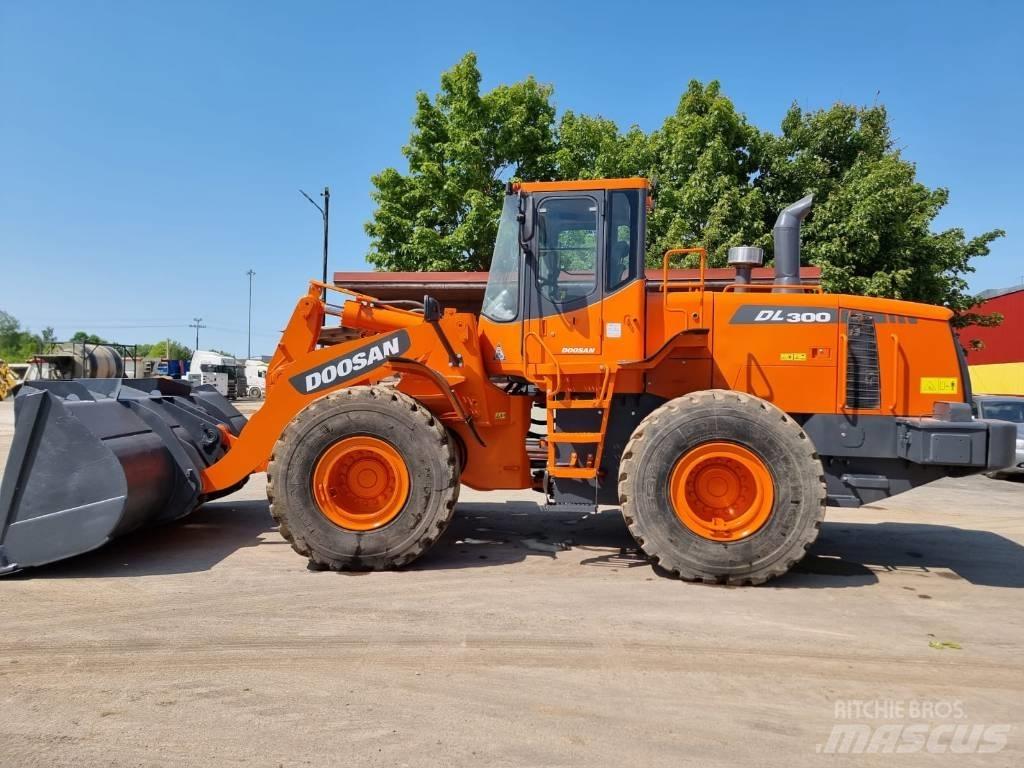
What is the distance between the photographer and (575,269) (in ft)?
18.6

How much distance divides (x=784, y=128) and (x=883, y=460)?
14.2m

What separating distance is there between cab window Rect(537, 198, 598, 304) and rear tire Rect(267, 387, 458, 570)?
1.52 meters

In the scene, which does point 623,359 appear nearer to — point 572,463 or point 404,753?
point 572,463

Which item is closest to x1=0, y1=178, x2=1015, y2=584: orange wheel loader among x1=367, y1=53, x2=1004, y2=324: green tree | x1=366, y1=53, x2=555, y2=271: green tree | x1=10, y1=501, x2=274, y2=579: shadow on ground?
x1=10, y1=501, x2=274, y2=579: shadow on ground

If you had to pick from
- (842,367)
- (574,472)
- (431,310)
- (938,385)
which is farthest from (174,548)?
(938,385)

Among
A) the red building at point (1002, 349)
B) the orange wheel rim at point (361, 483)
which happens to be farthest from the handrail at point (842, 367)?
the red building at point (1002, 349)

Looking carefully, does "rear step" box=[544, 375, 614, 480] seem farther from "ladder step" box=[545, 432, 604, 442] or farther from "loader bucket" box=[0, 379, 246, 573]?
"loader bucket" box=[0, 379, 246, 573]

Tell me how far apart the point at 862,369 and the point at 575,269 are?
2.46 meters

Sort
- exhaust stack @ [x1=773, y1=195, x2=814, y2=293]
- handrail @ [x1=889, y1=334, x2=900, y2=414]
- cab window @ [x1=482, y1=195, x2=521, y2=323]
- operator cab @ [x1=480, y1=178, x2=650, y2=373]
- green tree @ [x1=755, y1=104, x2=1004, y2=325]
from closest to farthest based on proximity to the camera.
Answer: handrail @ [x1=889, y1=334, x2=900, y2=414]
operator cab @ [x1=480, y1=178, x2=650, y2=373]
cab window @ [x1=482, y1=195, x2=521, y2=323]
exhaust stack @ [x1=773, y1=195, x2=814, y2=293]
green tree @ [x1=755, y1=104, x2=1004, y2=325]

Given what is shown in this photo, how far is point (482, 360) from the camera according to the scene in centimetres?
582

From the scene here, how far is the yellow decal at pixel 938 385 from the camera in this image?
5453mm

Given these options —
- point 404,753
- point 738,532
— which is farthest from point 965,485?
point 404,753

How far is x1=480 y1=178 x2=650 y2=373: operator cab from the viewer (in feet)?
18.2

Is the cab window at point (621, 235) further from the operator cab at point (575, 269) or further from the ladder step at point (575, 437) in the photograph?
the ladder step at point (575, 437)
